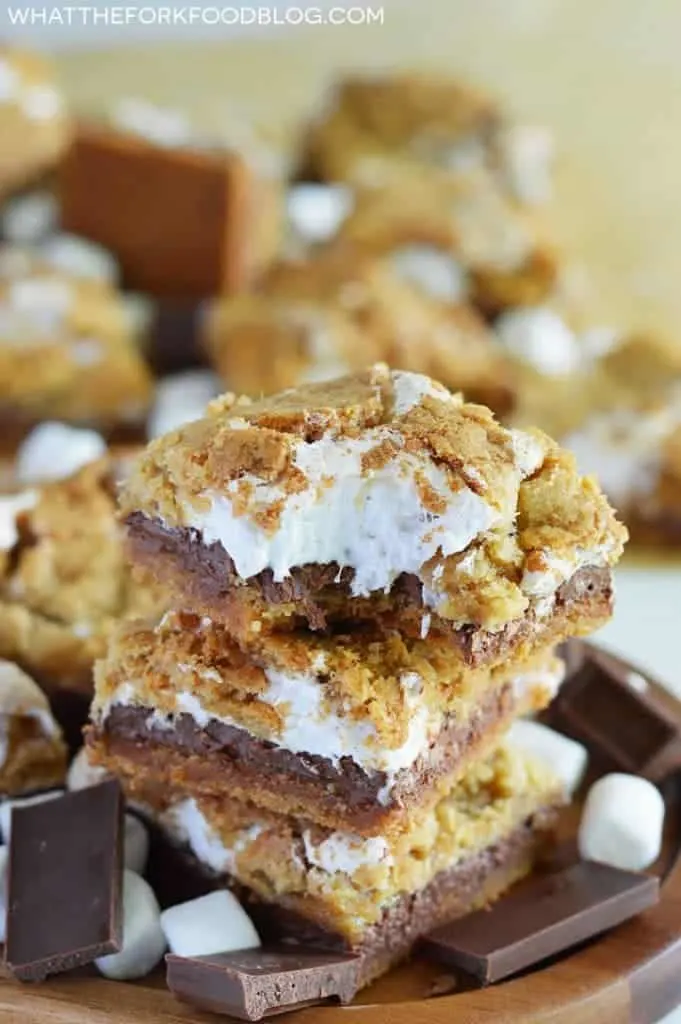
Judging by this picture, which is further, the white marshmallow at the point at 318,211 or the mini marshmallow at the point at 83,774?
the white marshmallow at the point at 318,211

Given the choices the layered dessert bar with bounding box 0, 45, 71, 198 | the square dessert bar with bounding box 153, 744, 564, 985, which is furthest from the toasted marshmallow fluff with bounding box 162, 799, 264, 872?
the layered dessert bar with bounding box 0, 45, 71, 198

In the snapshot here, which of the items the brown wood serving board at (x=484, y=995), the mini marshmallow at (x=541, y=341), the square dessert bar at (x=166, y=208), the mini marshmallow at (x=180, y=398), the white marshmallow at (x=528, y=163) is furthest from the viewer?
the white marshmallow at (x=528, y=163)

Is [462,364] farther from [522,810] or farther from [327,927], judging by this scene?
[327,927]

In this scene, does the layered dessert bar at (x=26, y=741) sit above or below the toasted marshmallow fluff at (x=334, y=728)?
below

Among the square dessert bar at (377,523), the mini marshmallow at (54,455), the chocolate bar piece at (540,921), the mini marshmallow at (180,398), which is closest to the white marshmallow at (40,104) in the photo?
the mini marshmallow at (180,398)

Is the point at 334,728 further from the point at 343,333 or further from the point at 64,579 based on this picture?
the point at 343,333

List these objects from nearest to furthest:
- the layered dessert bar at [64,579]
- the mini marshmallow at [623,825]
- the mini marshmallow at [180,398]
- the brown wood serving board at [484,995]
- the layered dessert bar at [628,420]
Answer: the brown wood serving board at [484,995] < the mini marshmallow at [623,825] < the layered dessert bar at [64,579] < the layered dessert bar at [628,420] < the mini marshmallow at [180,398]

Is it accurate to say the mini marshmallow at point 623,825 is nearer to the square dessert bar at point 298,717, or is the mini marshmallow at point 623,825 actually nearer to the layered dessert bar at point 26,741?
the square dessert bar at point 298,717

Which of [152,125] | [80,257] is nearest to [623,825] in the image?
[80,257]
